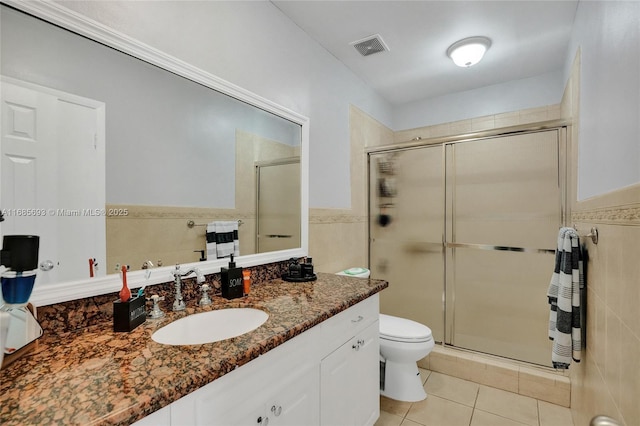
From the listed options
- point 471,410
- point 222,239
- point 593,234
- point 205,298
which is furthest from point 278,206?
point 471,410

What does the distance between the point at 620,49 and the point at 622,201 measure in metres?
0.56

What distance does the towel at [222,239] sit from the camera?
4.88 feet

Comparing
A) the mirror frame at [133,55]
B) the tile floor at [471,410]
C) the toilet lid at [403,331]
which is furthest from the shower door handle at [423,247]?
the mirror frame at [133,55]

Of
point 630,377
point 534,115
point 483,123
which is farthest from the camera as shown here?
point 483,123

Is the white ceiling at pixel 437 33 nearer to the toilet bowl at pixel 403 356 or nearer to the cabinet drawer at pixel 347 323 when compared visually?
the cabinet drawer at pixel 347 323

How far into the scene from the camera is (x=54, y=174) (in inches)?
38.7

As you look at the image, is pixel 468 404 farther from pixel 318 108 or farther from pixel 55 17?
pixel 55 17

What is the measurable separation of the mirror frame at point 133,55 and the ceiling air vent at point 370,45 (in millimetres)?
903

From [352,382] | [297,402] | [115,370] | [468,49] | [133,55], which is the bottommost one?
[352,382]

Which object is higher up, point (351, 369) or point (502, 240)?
point (502, 240)

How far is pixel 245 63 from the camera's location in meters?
1.67

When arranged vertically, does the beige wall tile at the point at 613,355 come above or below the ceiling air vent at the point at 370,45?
below

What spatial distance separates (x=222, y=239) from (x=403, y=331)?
1.34 metres

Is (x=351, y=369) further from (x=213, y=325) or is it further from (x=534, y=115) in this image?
(x=534, y=115)
